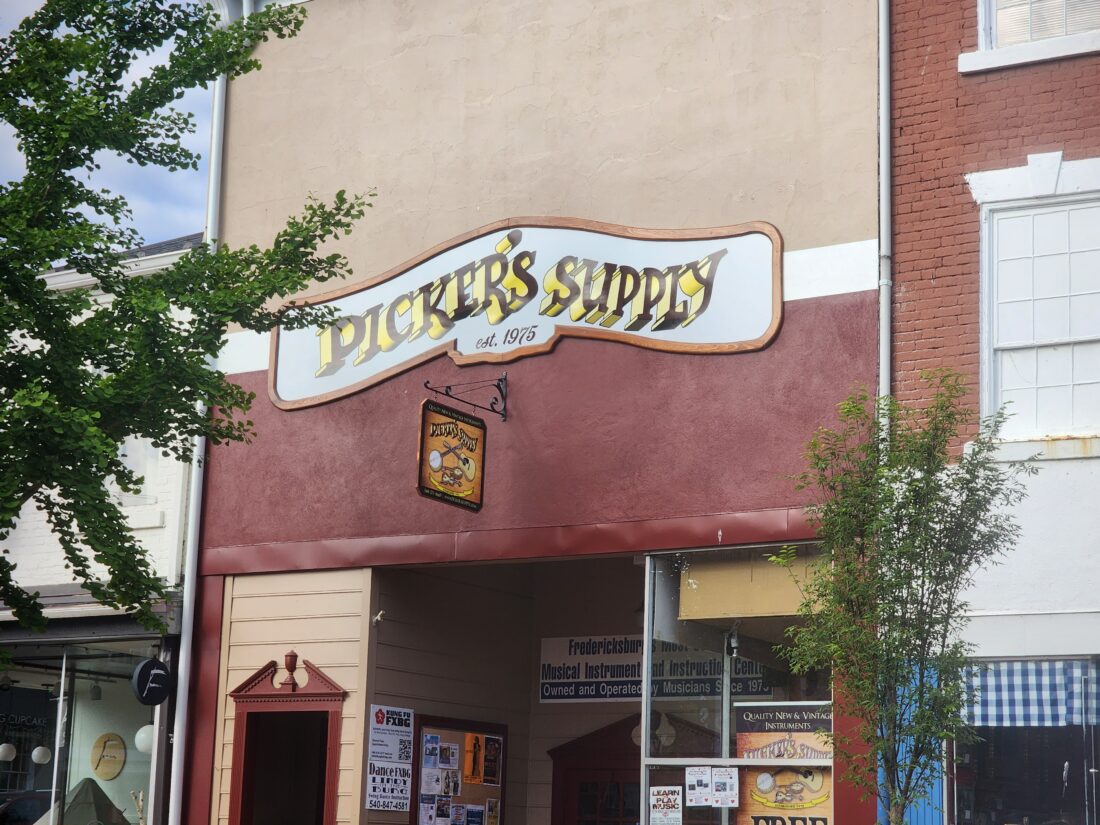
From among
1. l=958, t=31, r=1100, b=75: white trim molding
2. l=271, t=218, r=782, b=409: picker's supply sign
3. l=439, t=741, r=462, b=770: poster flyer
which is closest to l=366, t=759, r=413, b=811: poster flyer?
l=439, t=741, r=462, b=770: poster flyer

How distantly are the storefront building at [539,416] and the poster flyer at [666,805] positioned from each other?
0.06 feet

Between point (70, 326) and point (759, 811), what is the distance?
22.8 ft

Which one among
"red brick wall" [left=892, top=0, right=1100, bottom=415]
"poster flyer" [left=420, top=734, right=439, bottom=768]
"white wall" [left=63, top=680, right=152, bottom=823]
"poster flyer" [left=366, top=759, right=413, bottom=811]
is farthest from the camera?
"white wall" [left=63, top=680, right=152, bottom=823]

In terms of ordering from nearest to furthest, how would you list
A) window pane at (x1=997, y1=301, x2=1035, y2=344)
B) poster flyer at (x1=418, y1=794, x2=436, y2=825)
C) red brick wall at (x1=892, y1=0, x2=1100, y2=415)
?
window pane at (x1=997, y1=301, x2=1035, y2=344) < red brick wall at (x1=892, y1=0, x2=1100, y2=415) < poster flyer at (x1=418, y1=794, x2=436, y2=825)

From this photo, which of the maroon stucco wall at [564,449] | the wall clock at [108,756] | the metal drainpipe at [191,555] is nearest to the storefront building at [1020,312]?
the maroon stucco wall at [564,449]

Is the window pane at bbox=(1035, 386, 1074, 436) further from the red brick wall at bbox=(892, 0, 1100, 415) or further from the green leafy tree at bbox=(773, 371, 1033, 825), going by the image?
the green leafy tree at bbox=(773, 371, 1033, 825)

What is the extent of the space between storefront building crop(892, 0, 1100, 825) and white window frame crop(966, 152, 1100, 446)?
0.01m

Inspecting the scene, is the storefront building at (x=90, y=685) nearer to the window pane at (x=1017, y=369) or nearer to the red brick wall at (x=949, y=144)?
the red brick wall at (x=949, y=144)

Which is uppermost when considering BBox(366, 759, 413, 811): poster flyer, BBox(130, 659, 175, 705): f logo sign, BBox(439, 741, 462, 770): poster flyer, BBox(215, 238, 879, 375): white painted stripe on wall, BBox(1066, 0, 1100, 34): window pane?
BBox(1066, 0, 1100, 34): window pane

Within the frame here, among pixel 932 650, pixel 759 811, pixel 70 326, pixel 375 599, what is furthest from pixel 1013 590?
pixel 70 326

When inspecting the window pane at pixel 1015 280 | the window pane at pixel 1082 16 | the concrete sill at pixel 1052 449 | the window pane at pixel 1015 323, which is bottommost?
the concrete sill at pixel 1052 449

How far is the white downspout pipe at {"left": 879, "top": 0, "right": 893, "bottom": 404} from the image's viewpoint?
12.3 m

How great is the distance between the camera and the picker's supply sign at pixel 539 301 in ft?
43.4

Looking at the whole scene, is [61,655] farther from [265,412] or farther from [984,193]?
[984,193]
